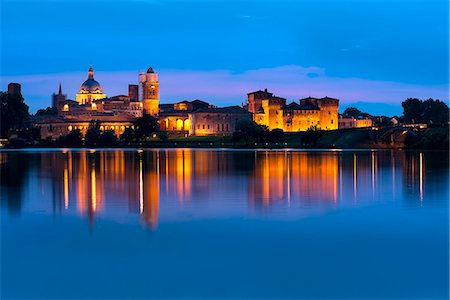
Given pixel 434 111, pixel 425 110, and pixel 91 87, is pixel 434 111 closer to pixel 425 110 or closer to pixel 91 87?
pixel 425 110

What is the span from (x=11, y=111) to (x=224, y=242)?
254ft

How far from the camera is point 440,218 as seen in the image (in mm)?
14055

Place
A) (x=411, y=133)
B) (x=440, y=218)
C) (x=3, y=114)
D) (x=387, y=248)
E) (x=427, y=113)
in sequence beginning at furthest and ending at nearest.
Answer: (x=427, y=113) < (x=3, y=114) < (x=411, y=133) < (x=440, y=218) < (x=387, y=248)

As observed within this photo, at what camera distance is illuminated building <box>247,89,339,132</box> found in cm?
11281

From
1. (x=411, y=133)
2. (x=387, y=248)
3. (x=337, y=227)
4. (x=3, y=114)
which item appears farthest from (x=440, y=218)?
(x=3, y=114)

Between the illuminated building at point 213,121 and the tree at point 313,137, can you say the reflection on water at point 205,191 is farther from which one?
the illuminated building at point 213,121

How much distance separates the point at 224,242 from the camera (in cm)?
→ 1128

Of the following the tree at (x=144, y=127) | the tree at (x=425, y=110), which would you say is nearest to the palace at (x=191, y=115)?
the tree at (x=144, y=127)

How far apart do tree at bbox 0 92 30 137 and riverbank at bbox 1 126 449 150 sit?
2670 mm

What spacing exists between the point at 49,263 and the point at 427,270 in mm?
5147

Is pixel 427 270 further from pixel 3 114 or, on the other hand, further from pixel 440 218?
pixel 3 114

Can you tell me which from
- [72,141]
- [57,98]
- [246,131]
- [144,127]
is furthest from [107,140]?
[57,98]

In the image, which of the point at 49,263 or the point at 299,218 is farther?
the point at 299,218

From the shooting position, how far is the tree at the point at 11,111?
8412cm
